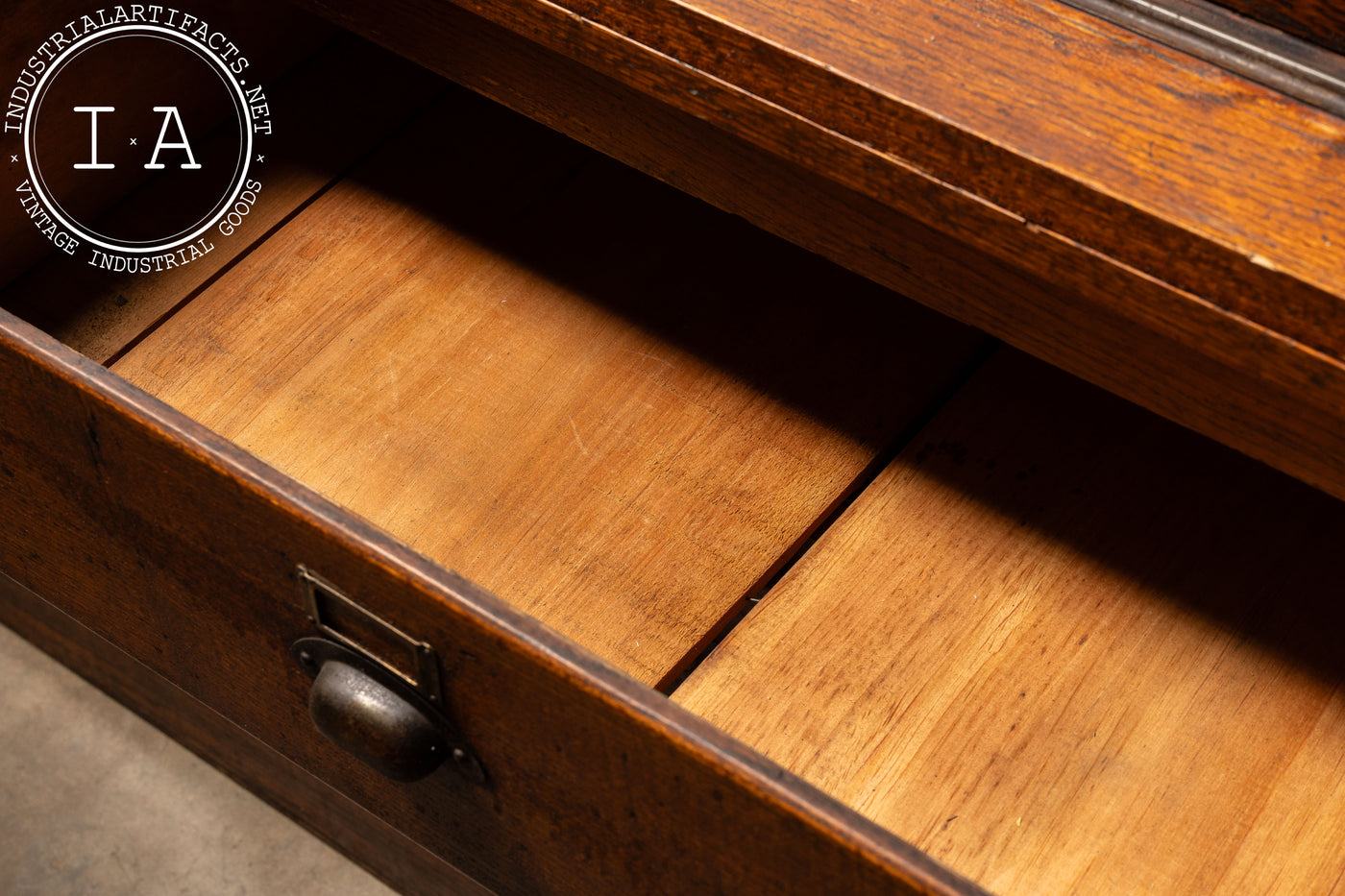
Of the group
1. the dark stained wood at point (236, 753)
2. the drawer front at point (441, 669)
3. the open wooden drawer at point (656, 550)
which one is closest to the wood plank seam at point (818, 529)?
the open wooden drawer at point (656, 550)

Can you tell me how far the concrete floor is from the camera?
3.43 ft

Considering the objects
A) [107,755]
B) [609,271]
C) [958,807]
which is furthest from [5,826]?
[958,807]

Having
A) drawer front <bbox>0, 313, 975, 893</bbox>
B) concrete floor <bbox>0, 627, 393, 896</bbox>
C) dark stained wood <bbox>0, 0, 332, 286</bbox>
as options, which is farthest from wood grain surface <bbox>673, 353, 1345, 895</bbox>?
dark stained wood <bbox>0, 0, 332, 286</bbox>

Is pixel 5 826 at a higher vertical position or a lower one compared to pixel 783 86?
lower

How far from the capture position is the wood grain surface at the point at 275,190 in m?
0.97

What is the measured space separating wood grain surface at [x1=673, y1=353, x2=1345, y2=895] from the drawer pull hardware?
0.14 m

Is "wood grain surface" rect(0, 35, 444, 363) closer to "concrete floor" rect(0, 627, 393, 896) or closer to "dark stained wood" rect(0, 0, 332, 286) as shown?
"dark stained wood" rect(0, 0, 332, 286)

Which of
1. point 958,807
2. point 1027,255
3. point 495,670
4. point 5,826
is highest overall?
point 1027,255

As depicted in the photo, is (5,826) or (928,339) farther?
(5,826)

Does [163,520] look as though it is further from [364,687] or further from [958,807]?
[958,807]

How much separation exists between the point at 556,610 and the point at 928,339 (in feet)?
1.05

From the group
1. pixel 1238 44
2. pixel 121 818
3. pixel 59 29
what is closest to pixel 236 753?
pixel 121 818

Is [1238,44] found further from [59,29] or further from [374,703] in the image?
[59,29]

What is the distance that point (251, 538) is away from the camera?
685 mm
